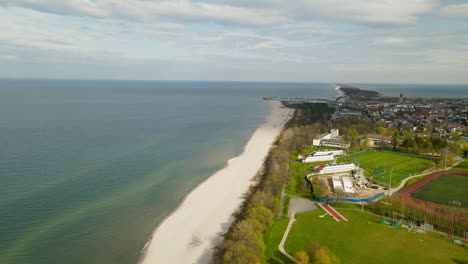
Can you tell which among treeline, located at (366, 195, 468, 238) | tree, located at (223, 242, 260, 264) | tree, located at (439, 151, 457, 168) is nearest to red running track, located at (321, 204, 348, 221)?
treeline, located at (366, 195, 468, 238)

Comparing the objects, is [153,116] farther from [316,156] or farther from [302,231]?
[302,231]

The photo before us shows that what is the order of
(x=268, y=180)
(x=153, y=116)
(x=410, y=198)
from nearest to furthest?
(x=410, y=198), (x=268, y=180), (x=153, y=116)

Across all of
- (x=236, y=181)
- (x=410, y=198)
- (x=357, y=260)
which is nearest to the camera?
(x=357, y=260)

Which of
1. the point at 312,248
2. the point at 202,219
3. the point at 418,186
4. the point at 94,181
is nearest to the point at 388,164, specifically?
the point at 418,186

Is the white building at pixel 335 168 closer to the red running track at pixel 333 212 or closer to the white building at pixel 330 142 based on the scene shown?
the red running track at pixel 333 212

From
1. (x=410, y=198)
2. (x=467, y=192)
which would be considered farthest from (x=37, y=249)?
(x=467, y=192)

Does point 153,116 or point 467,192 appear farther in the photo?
point 153,116
